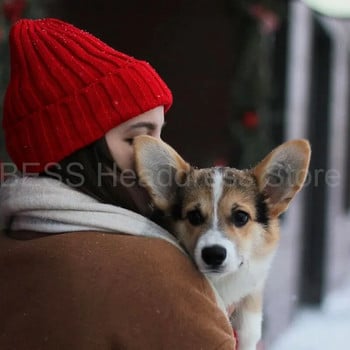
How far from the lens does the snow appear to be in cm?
469

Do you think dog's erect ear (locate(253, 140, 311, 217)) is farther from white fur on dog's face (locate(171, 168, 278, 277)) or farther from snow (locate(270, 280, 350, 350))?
snow (locate(270, 280, 350, 350))

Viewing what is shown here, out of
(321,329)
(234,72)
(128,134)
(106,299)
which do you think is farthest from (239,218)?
(321,329)

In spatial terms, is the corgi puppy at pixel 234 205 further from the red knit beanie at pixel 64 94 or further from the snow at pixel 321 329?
the snow at pixel 321 329

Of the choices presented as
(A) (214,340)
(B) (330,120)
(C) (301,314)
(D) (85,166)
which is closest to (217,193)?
(D) (85,166)

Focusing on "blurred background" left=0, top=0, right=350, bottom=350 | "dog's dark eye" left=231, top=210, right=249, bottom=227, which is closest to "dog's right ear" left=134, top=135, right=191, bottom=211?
"dog's dark eye" left=231, top=210, right=249, bottom=227

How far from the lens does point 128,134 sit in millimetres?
1455

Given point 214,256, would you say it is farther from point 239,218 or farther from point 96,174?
point 96,174

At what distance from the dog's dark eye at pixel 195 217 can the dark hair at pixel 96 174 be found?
107mm

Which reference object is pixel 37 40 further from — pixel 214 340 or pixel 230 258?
pixel 214 340

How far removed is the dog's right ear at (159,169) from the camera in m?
1.42

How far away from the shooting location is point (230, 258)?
4.62 feet

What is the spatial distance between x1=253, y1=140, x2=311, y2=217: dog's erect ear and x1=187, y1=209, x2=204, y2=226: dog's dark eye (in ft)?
0.52

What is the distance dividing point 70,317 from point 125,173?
15.2 inches

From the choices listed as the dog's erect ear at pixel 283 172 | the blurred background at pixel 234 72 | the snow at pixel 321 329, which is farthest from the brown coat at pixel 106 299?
the snow at pixel 321 329
